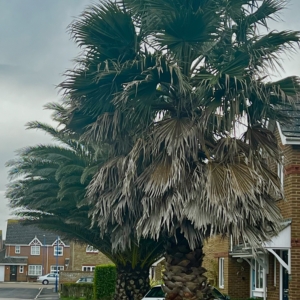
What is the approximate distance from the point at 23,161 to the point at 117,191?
9.07 m

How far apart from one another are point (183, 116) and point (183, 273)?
3.61m

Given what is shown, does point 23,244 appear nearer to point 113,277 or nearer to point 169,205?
point 113,277

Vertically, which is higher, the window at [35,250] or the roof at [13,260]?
the window at [35,250]

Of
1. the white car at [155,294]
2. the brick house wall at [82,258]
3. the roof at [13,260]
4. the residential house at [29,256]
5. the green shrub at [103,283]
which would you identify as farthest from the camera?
the residential house at [29,256]

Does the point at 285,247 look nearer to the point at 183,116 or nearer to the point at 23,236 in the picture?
the point at 183,116

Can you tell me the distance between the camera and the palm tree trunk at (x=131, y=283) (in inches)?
906

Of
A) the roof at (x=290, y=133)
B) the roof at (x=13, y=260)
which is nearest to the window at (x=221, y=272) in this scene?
the roof at (x=290, y=133)

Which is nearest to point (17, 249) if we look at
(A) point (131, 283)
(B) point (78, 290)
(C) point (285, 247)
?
(B) point (78, 290)

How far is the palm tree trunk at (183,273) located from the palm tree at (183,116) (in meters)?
0.02

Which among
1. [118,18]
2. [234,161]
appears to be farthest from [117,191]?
[118,18]

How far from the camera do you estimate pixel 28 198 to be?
2269 centimetres

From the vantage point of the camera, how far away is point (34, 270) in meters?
86.1

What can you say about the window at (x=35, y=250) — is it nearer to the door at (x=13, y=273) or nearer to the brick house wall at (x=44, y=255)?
the brick house wall at (x=44, y=255)

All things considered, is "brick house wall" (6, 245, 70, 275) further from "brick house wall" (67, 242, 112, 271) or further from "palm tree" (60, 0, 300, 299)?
"palm tree" (60, 0, 300, 299)
